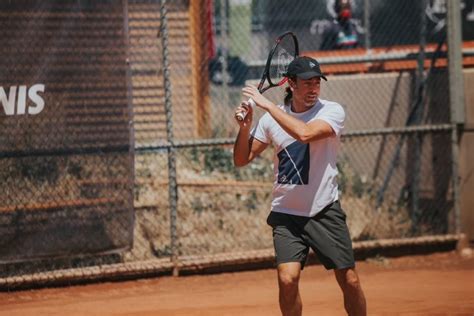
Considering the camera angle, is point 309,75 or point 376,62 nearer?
point 309,75

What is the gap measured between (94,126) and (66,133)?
0.84ft

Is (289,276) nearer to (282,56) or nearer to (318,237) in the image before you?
(318,237)

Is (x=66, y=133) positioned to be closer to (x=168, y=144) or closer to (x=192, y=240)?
(x=168, y=144)

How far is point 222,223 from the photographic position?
9.48 m

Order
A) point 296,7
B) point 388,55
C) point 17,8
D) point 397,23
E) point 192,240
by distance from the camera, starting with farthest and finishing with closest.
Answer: point 296,7 → point 397,23 → point 388,55 → point 192,240 → point 17,8

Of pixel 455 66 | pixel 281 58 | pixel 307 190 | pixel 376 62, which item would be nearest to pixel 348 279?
pixel 307 190

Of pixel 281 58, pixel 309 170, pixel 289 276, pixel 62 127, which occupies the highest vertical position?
pixel 281 58

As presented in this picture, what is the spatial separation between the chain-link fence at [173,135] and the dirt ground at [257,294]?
19cm

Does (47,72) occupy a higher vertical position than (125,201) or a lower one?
higher

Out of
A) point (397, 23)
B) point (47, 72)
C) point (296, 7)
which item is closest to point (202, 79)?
point (296, 7)

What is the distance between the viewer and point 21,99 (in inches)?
301

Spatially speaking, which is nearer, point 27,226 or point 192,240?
point 27,226

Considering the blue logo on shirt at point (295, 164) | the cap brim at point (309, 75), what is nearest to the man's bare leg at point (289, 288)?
the blue logo on shirt at point (295, 164)

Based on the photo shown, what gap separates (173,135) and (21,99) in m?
1.48
